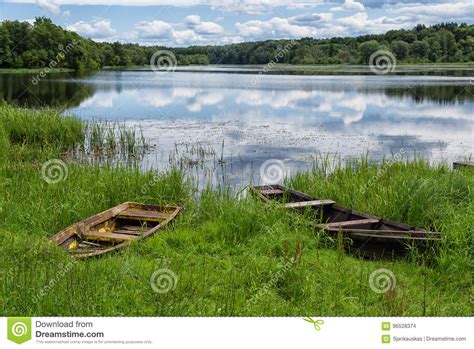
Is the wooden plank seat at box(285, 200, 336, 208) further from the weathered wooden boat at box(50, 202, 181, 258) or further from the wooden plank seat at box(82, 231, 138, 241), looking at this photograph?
the wooden plank seat at box(82, 231, 138, 241)

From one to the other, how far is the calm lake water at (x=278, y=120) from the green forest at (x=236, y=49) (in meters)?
2.94

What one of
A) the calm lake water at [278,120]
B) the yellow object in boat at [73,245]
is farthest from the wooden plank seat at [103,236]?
the calm lake water at [278,120]

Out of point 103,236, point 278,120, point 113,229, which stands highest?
point 278,120

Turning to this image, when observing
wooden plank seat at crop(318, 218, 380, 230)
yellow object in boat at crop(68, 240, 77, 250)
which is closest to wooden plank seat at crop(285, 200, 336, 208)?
wooden plank seat at crop(318, 218, 380, 230)

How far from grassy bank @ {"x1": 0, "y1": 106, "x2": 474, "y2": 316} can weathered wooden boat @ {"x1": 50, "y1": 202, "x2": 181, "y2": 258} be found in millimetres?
208

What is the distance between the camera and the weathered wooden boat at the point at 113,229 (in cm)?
644

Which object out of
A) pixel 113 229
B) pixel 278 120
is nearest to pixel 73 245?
pixel 113 229

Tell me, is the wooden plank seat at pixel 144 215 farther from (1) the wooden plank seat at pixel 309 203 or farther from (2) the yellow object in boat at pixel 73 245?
(1) the wooden plank seat at pixel 309 203

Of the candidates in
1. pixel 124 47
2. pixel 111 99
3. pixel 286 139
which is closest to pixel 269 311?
pixel 286 139

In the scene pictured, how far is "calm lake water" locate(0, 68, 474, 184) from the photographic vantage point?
15.4 meters

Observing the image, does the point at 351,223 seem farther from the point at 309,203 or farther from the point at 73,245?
the point at 73,245

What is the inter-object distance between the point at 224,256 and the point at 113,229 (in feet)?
7.43

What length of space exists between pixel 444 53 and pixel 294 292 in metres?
34.0

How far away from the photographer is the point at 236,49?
51875mm
